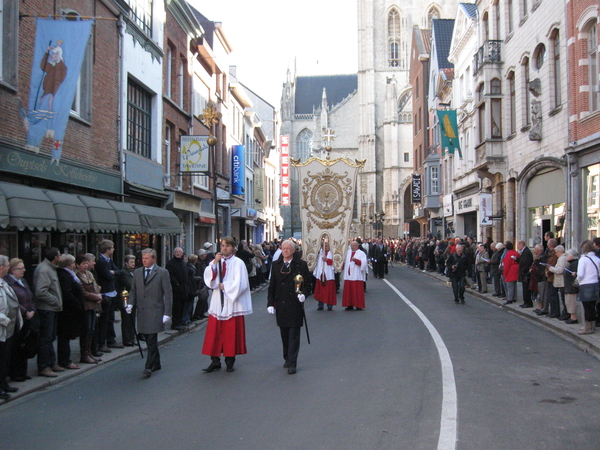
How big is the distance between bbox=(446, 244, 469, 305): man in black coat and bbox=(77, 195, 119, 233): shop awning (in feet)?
29.2

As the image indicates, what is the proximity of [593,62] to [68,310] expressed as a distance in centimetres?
1636

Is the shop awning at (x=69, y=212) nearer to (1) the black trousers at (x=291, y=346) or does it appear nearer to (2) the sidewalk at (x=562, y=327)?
(1) the black trousers at (x=291, y=346)

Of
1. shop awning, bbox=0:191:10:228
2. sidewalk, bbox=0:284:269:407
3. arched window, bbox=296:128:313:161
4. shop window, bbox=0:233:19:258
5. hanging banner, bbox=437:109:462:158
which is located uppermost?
arched window, bbox=296:128:313:161

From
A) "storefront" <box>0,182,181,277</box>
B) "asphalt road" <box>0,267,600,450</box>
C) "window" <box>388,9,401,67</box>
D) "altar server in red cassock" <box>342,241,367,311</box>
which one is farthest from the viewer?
"window" <box>388,9,401,67</box>

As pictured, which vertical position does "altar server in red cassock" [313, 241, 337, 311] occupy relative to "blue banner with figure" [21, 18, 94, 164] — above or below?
below

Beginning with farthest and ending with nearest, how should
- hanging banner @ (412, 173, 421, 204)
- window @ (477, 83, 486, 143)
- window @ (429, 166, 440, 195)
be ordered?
hanging banner @ (412, 173, 421, 204), window @ (429, 166, 440, 195), window @ (477, 83, 486, 143)

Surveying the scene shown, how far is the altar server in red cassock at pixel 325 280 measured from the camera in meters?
15.1

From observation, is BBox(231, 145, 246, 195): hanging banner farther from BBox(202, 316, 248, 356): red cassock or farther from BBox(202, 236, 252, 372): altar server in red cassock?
BBox(202, 316, 248, 356): red cassock

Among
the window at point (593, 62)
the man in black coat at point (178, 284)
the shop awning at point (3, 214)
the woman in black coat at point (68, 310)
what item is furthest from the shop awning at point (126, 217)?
the window at point (593, 62)

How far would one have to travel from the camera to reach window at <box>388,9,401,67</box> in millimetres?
73250

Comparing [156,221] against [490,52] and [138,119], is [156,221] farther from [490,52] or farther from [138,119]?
[490,52]

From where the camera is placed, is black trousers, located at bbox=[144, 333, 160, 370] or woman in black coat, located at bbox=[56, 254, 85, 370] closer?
black trousers, located at bbox=[144, 333, 160, 370]

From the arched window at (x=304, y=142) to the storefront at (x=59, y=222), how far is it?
68.6 m

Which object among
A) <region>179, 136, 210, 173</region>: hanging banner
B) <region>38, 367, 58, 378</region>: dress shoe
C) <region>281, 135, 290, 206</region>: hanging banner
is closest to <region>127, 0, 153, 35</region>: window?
<region>179, 136, 210, 173</region>: hanging banner
